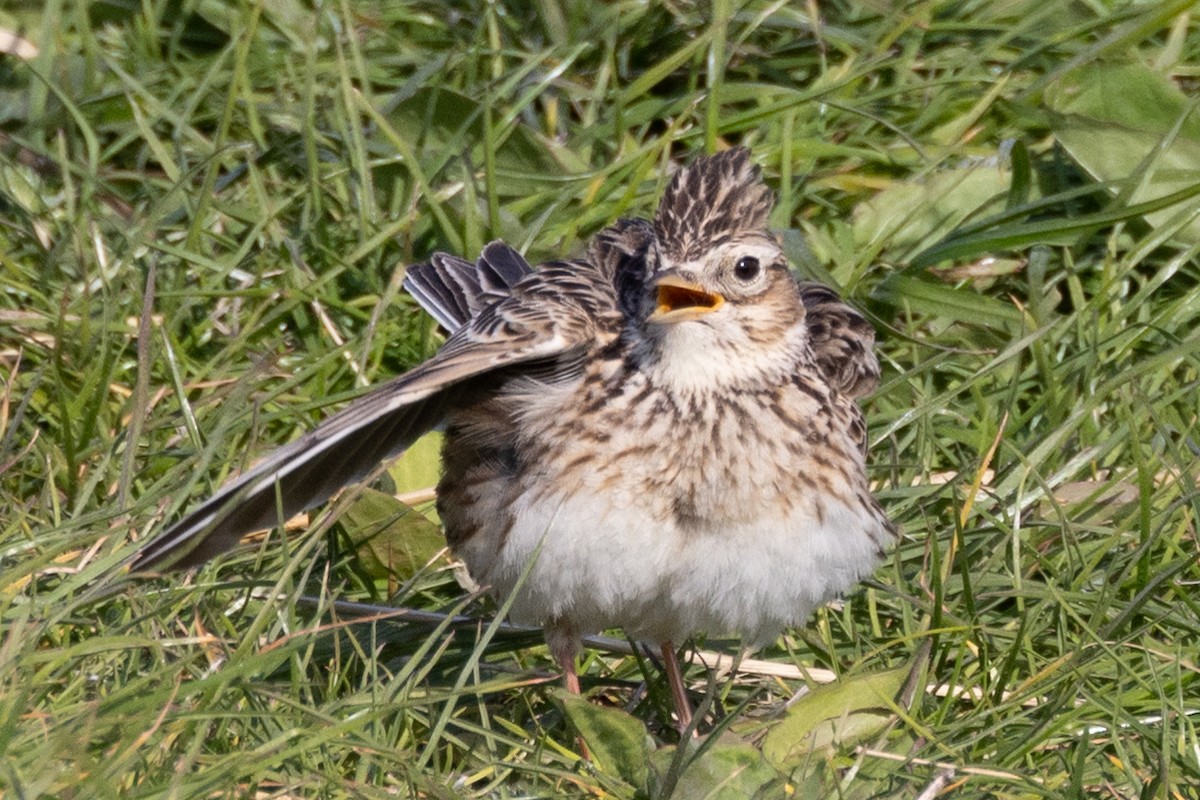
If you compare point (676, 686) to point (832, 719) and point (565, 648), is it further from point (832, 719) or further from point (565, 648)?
point (832, 719)

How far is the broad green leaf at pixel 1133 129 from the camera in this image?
22.0 ft

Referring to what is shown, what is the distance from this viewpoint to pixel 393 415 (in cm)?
508

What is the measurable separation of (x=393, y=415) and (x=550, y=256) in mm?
1807

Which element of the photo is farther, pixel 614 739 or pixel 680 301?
pixel 680 301

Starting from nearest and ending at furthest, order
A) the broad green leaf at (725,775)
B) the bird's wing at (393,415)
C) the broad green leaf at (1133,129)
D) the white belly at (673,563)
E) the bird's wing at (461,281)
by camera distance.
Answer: the broad green leaf at (725,775)
the bird's wing at (393,415)
the white belly at (673,563)
the bird's wing at (461,281)
the broad green leaf at (1133,129)

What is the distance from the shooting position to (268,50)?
25.1ft

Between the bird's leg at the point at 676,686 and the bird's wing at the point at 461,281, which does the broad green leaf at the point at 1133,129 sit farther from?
the bird's leg at the point at 676,686

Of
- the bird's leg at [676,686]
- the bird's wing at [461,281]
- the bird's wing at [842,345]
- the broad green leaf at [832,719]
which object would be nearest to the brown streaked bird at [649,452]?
the bird's leg at [676,686]

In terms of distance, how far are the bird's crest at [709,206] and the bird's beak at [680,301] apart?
0.07 m

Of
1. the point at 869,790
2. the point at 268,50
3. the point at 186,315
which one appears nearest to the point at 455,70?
the point at 268,50

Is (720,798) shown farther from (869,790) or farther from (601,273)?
(601,273)

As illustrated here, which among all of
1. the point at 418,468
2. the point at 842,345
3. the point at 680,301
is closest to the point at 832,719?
the point at 680,301

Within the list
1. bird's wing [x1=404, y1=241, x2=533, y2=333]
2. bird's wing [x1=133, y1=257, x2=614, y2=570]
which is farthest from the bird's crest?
bird's wing [x1=404, y1=241, x2=533, y2=333]

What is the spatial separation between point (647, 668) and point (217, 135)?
2604mm
